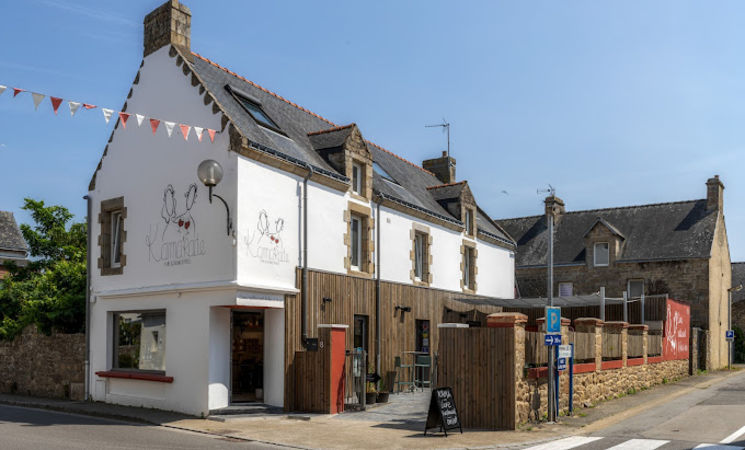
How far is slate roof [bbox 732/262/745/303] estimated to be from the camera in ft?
143

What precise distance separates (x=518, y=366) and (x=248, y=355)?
6.17m

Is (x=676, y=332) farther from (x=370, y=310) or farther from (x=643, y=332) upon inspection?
(x=370, y=310)

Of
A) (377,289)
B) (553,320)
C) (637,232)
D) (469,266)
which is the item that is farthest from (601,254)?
(553,320)

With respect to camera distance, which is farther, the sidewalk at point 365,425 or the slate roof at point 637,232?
the slate roof at point 637,232

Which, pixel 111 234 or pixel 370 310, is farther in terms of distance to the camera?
pixel 370 310

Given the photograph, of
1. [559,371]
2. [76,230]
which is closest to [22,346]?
[76,230]

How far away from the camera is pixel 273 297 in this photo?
15.3 m

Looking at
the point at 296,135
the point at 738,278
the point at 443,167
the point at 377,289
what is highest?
the point at 443,167

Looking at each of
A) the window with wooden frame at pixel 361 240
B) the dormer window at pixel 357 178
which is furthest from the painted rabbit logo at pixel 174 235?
the dormer window at pixel 357 178

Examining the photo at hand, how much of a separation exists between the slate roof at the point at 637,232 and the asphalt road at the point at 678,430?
17123 millimetres

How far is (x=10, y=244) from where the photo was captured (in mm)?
31469

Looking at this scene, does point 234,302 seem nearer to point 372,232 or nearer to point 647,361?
point 372,232

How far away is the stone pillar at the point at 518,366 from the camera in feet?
42.7

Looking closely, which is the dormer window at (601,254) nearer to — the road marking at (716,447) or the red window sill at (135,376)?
the road marking at (716,447)
